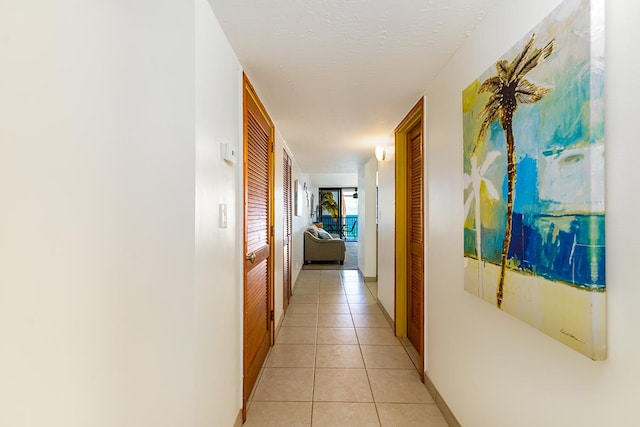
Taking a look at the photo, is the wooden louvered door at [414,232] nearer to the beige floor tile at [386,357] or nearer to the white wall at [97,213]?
the beige floor tile at [386,357]

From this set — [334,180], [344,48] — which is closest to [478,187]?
→ [344,48]

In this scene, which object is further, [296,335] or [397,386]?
[296,335]

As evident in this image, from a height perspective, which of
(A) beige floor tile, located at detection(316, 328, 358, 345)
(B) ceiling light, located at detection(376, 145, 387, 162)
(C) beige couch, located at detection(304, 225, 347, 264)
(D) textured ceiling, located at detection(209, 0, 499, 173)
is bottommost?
(A) beige floor tile, located at detection(316, 328, 358, 345)

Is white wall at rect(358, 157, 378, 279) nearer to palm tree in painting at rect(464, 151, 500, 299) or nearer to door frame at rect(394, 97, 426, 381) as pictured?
door frame at rect(394, 97, 426, 381)

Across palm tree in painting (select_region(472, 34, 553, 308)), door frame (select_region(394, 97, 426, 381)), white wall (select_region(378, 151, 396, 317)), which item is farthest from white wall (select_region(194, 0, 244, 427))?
white wall (select_region(378, 151, 396, 317))

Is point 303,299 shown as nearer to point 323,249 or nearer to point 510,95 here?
point 323,249

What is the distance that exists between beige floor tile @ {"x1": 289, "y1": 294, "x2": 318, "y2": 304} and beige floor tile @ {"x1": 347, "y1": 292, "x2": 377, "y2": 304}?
19.6 inches

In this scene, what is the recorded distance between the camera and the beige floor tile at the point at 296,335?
3.05 m

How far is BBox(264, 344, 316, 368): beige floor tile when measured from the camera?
2.59 meters

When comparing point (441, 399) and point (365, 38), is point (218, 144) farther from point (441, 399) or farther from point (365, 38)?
point (441, 399)

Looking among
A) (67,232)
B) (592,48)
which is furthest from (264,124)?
(592,48)

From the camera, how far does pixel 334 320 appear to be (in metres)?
3.64

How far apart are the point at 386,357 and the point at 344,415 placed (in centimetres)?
88

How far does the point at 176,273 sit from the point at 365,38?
142cm
